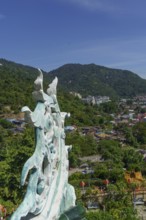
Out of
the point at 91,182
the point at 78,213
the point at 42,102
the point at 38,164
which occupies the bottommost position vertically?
the point at 91,182

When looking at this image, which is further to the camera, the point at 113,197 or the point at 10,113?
the point at 10,113

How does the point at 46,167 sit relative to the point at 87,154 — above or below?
above

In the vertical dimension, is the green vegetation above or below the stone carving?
below

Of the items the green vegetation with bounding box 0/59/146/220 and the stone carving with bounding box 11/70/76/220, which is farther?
the green vegetation with bounding box 0/59/146/220

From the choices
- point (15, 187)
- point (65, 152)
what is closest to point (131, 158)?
point (15, 187)

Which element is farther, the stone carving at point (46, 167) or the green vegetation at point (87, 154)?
the green vegetation at point (87, 154)

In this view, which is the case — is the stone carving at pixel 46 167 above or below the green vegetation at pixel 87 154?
above

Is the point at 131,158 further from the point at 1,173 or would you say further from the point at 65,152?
the point at 65,152

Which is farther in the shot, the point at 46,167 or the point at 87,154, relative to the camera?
the point at 87,154
